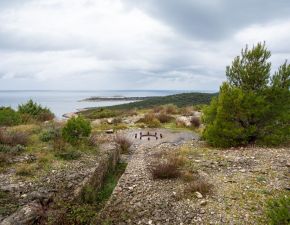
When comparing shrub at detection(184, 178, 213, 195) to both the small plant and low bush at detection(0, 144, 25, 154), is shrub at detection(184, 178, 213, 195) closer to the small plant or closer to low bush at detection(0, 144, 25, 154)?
the small plant

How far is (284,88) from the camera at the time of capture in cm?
Answer: 1241

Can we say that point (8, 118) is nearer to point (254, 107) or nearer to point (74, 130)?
point (74, 130)

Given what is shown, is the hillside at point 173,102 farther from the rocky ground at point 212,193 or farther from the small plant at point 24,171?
the small plant at point 24,171

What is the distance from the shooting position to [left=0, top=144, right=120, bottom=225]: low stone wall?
19.6 ft

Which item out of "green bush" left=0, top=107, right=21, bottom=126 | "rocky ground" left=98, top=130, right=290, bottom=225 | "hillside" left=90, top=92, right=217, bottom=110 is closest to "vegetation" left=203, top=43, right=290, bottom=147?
"rocky ground" left=98, top=130, right=290, bottom=225

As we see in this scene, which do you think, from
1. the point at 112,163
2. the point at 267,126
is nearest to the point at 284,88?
the point at 267,126

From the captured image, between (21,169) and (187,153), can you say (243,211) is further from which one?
(21,169)

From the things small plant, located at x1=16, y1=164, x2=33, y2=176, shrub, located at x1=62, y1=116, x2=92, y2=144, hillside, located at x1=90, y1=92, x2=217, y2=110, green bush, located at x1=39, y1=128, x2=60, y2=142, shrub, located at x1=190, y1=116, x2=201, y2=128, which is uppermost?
shrub, located at x1=62, y1=116, x2=92, y2=144

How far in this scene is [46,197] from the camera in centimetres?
709

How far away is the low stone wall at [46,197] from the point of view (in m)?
5.99

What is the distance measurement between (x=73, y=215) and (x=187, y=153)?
6380mm

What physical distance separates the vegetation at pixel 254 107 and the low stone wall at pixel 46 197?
4976 millimetres

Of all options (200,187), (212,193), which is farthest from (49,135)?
(212,193)

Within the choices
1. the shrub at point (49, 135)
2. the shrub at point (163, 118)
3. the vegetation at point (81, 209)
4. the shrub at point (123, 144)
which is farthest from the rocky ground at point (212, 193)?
the shrub at point (163, 118)
